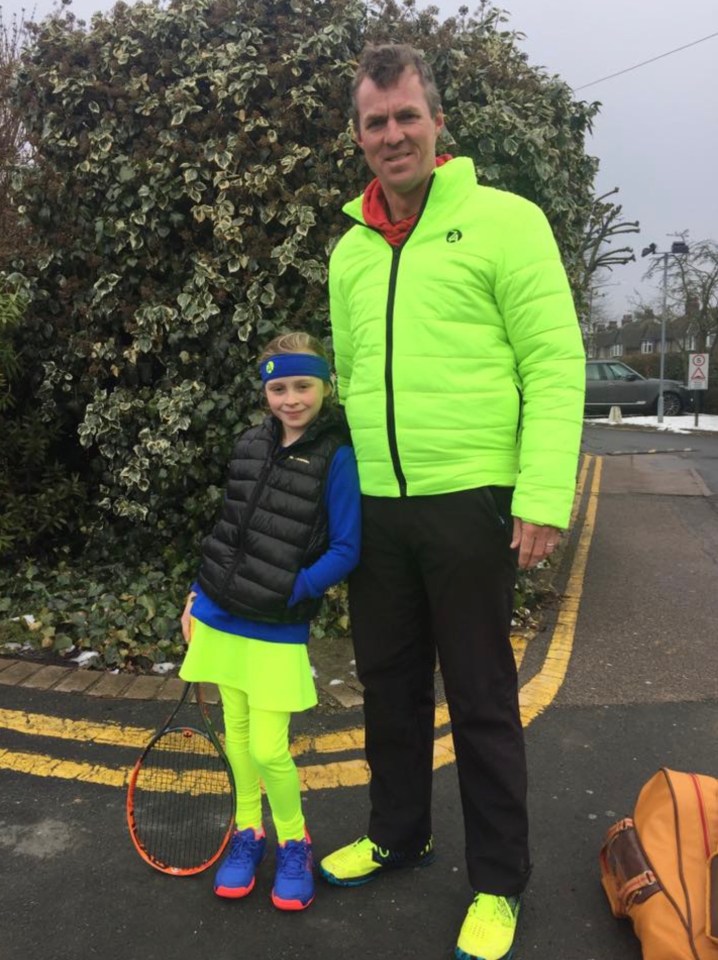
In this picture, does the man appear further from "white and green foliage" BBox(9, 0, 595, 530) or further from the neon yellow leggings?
"white and green foliage" BBox(9, 0, 595, 530)

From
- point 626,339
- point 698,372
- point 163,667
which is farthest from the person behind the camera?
point 626,339

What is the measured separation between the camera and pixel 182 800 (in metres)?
2.73

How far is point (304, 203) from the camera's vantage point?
409 centimetres

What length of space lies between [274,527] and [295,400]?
0.37 metres

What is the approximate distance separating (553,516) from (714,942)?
1078 mm

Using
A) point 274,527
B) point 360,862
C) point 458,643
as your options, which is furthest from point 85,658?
point 458,643

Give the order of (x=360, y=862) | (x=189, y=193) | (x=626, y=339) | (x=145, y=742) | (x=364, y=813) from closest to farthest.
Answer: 1. (x=360, y=862)
2. (x=364, y=813)
3. (x=145, y=742)
4. (x=189, y=193)
5. (x=626, y=339)

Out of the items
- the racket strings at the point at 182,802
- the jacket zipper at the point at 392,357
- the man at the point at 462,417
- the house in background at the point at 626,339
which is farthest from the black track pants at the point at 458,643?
the house in background at the point at 626,339

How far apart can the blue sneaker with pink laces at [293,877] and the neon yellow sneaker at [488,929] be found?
1.51 ft

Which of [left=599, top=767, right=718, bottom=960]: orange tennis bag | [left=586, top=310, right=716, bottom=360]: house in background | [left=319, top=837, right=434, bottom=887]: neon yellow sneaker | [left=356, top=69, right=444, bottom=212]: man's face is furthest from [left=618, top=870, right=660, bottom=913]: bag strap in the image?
[left=586, top=310, right=716, bottom=360]: house in background

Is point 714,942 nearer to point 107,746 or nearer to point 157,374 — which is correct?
point 107,746

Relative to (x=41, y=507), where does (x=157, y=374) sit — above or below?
above

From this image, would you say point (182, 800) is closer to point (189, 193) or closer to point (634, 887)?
point (634, 887)

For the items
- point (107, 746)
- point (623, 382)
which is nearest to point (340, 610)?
point (107, 746)
